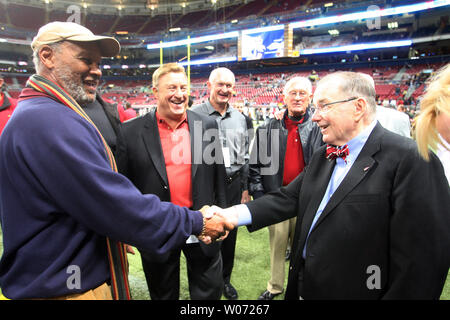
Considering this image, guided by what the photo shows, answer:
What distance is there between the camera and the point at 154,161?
2.18m

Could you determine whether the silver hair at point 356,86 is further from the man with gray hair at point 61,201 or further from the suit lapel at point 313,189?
the man with gray hair at point 61,201

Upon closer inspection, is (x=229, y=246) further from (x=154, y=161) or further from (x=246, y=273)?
(x=154, y=161)

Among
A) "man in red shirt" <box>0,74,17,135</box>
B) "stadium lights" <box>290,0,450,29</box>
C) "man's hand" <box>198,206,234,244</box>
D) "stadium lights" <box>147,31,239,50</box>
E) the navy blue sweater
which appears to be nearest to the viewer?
the navy blue sweater

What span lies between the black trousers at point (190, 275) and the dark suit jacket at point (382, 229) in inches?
34.9

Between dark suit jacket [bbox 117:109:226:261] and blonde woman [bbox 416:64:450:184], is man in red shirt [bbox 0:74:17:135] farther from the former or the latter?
blonde woman [bbox 416:64:450:184]

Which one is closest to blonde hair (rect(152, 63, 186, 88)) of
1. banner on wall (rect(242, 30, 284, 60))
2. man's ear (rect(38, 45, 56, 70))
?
man's ear (rect(38, 45, 56, 70))

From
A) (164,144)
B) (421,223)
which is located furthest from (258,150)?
(421,223)

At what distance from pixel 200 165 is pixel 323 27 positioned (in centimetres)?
3535

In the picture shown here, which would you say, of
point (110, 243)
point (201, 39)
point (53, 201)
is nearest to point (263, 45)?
point (201, 39)

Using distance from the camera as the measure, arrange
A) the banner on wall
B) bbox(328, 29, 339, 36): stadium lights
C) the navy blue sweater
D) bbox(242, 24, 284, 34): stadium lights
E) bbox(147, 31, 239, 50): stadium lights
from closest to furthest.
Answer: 1. the navy blue sweater
2. the banner on wall
3. bbox(242, 24, 284, 34): stadium lights
4. bbox(328, 29, 339, 36): stadium lights
5. bbox(147, 31, 239, 50): stadium lights

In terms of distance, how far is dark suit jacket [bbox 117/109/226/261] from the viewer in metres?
2.20

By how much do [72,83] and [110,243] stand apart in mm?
873

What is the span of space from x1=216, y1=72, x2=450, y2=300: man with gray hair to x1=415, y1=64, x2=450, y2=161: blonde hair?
0.10 m

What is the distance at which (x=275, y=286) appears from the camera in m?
2.94
